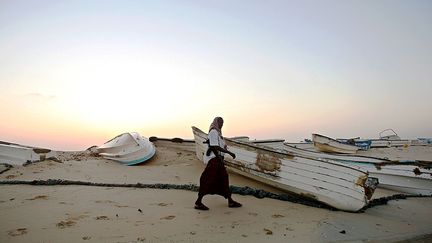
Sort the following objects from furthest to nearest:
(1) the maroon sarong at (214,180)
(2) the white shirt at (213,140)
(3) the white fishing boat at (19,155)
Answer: (3) the white fishing boat at (19,155), (2) the white shirt at (213,140), (1) the maroon sarong at (214,180)

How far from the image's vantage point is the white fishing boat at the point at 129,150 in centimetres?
1139

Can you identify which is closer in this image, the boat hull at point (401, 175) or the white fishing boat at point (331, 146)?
the boat hull at point (401, 175)

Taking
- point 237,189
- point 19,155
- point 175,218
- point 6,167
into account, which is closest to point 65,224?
point 175,218

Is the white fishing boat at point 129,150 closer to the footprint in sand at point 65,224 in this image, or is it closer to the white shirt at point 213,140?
the white shirt at point 213,140

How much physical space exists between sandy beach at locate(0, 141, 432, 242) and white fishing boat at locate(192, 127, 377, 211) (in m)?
0.30

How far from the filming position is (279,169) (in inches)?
296

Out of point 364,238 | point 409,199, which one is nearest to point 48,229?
point 364,238

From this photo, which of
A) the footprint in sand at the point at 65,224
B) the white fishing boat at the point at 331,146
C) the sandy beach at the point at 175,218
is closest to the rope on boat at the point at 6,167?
the sandy beach at the point at 175,218

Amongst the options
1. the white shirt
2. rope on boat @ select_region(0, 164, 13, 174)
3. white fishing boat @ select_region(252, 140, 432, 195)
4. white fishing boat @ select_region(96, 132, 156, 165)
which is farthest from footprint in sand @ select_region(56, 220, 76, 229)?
white fishing boat @ select_region(252, 140, 432, 195)

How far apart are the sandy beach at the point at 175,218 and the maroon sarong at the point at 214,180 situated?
0.34m

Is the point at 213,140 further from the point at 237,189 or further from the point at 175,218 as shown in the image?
the point at 237,189

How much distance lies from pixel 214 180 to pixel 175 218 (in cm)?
111

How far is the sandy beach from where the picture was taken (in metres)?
4.46

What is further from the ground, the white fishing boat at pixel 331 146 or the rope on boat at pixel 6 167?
the white fishing boat at pixel 331 146
